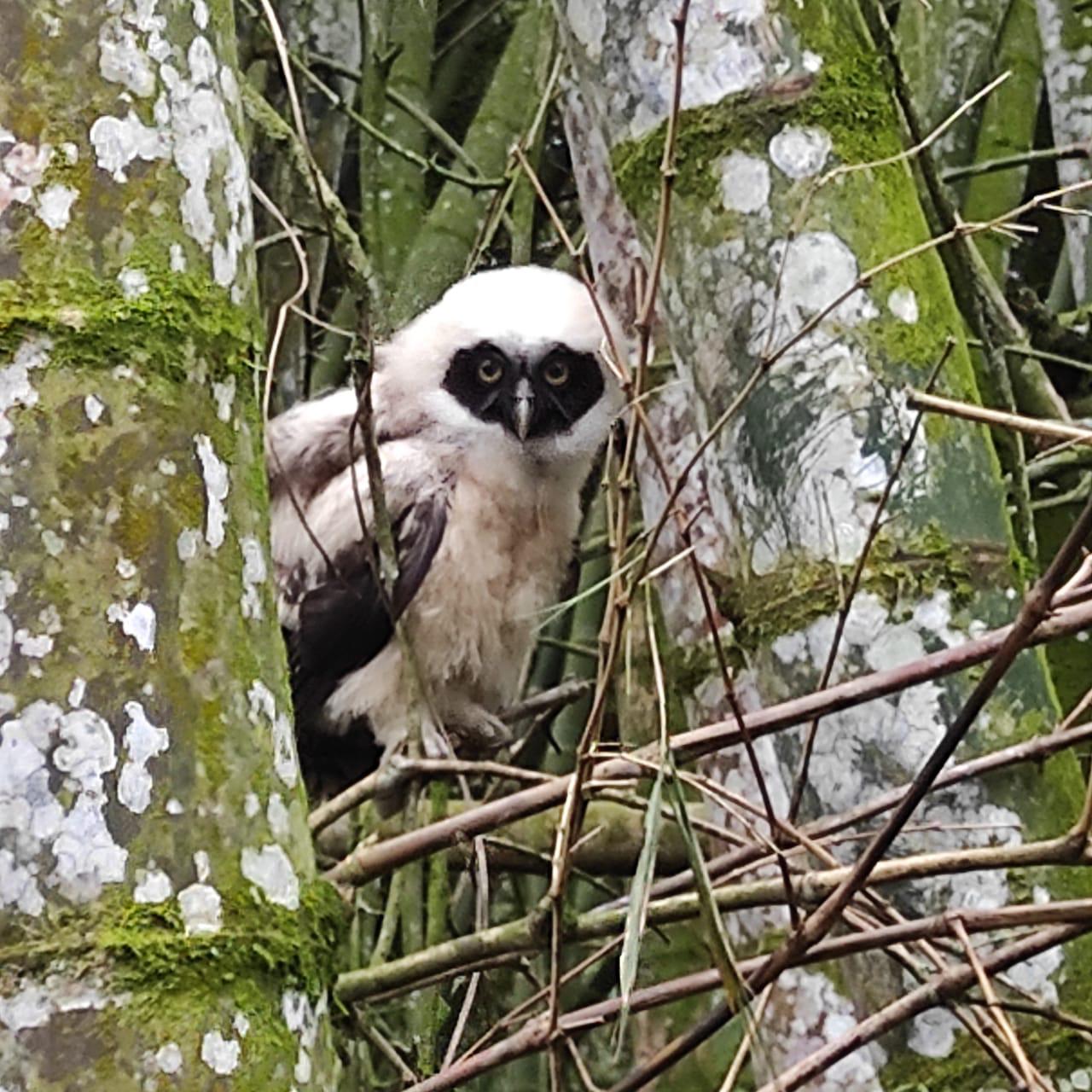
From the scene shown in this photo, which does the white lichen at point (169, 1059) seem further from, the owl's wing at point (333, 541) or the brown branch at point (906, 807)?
the owl's wing at point (333, 541)

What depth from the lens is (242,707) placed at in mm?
1226

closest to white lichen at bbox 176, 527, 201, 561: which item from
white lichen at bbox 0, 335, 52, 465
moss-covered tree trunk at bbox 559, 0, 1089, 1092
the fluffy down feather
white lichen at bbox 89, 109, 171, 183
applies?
white lichen at bbox 0, 335, 52, 465

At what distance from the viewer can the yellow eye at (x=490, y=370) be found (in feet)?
11.1

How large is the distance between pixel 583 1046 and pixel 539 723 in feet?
2.06

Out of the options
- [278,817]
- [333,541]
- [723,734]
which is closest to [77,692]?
[278,817]

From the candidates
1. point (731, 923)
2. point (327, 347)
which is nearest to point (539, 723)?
point (731, 923)

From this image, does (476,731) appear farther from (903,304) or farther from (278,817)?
(278,817)

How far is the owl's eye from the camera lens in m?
3.38

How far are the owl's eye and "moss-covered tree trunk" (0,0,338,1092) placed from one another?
2035 millimetres

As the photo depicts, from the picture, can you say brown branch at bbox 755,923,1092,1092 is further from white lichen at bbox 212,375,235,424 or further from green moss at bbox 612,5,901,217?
green moss at bbox 612,5,901,217

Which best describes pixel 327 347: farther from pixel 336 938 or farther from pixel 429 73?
pixel 336 938

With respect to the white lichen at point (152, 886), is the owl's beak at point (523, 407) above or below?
below

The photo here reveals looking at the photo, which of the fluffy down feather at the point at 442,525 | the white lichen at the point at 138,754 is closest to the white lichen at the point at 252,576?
the white lichen at the point at 138,754

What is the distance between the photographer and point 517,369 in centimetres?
336
